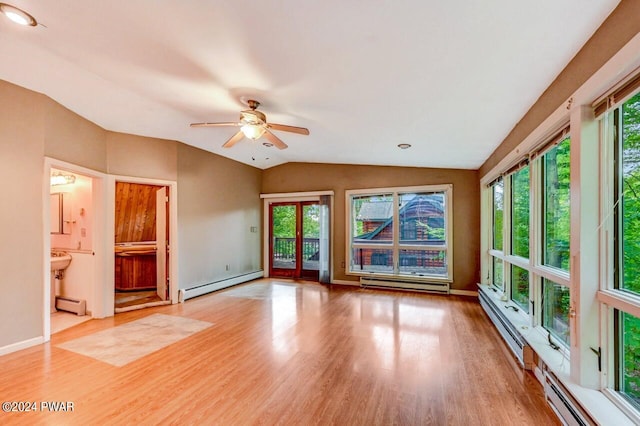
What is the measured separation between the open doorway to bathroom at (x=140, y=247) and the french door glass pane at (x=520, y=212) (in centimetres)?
521

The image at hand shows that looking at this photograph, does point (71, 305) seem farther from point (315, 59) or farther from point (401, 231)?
point (401, 231)

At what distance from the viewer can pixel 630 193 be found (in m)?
1.63

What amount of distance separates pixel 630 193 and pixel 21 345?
5.37 metres

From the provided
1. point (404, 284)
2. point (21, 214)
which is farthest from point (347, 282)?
point (21, 214)

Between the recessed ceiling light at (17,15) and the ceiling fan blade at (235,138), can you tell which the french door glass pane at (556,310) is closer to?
the ceiling fan blade at (235,138)

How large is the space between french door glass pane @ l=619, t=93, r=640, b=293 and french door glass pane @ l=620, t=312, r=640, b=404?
198 millimetres

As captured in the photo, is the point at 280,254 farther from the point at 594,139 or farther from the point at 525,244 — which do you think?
the point at 594,139

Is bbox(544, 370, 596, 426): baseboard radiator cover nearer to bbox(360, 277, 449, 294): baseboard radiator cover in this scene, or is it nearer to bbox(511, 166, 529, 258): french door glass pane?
bbox(511, 166, 529, 258): french door glass pane

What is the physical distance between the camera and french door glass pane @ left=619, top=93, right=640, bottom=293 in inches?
62.3

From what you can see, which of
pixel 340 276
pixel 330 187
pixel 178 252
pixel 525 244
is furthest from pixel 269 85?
pixel 340 276

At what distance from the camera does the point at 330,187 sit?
6.74 m

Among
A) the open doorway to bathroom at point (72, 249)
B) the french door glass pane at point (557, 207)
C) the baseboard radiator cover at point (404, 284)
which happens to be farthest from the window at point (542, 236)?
the open doorway to bathroom at point (72, 249)

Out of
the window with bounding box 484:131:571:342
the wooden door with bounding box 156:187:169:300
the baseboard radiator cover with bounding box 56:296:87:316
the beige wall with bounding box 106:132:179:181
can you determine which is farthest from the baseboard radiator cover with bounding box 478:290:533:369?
the baseboard radiator cover with bounding box 56:296:87:316

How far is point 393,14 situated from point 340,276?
5.60m
